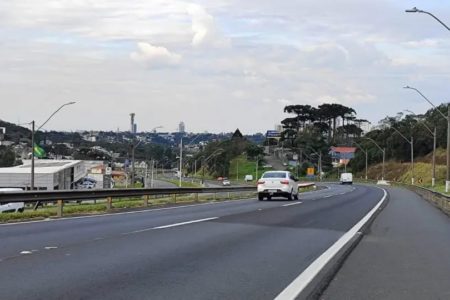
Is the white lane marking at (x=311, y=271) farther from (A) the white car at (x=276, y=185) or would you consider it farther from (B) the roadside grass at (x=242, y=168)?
(B) the roadside grass at (x=242, y=168)

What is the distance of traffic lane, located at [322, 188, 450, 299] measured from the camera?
8.52m

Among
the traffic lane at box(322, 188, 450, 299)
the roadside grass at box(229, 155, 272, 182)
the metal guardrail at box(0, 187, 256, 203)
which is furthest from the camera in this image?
the roadside grass at box(229, 155, 272, 182)

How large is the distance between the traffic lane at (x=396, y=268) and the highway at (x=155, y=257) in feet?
2.59

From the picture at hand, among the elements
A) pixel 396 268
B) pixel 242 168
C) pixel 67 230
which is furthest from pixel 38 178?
pixel 242 168

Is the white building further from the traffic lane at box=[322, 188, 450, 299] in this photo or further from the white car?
the traffic lane at box=[322, 188, 450, 299]

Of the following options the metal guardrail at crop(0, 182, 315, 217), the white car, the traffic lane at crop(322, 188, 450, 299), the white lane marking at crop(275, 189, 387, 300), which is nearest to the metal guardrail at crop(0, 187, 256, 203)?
the metal guardrail at crop(0, 182, 315, 217)

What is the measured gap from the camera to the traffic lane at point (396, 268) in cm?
852

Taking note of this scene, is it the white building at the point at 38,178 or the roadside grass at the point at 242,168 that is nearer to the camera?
the white building at the point at 38,178

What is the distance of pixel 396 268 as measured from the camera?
1071cm

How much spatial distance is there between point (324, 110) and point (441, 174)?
3053 inches

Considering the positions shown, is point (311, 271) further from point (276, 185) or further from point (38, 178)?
point (38, 178)

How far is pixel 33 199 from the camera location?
2016cm

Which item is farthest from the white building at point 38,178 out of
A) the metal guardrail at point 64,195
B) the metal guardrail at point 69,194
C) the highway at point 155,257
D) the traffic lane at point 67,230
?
the highway at point 155,257

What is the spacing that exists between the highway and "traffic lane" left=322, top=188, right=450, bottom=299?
2.59ft
